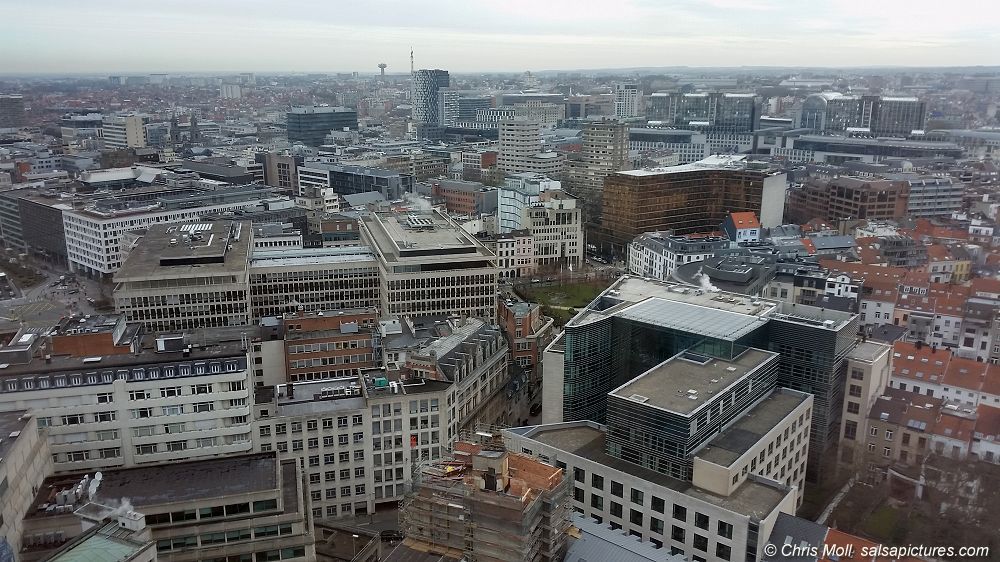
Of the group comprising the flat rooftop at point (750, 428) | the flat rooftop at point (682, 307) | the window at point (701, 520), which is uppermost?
the flat rooftop at point (682, 307)

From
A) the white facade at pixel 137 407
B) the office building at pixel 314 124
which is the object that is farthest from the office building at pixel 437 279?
the office building at pixel 314 124

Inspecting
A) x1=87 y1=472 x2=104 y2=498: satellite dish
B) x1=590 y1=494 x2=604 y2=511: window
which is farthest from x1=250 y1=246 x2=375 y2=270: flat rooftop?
x1=87 y1=472 x2=104 y2=498: satellite dish

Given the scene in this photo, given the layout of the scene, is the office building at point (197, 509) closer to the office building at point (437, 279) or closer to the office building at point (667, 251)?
the office building at point (437, 279)

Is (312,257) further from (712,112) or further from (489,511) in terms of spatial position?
(712,112)

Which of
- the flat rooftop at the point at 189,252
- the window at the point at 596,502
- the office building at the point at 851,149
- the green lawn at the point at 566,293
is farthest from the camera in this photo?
the office building at the point at 851,149

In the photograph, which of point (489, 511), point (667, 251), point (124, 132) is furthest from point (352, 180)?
point (489, 511)

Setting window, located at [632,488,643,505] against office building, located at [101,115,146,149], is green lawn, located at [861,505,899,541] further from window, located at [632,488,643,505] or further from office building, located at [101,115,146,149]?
office building, located at [101,115,146,149]
